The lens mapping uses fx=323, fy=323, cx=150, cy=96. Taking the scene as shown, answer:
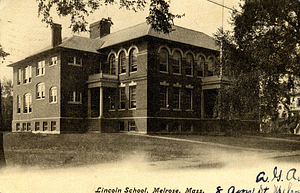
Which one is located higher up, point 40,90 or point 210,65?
point 210,65

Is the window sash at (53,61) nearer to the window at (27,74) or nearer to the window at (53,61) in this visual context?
the window at (53,61)

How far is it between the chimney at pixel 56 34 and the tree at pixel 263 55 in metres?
4.86

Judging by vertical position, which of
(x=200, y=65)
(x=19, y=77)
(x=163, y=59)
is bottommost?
(x=19, y=77)

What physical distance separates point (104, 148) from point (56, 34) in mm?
3126

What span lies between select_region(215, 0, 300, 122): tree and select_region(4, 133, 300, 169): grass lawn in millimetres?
1245

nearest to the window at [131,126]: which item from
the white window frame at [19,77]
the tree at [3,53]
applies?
the white window frame at [19,77]

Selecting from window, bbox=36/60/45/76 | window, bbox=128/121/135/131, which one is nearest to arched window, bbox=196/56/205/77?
window, bbox=128/121/135/131

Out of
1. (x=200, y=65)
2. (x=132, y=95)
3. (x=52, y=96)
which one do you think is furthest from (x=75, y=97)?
(x=200, y=65)

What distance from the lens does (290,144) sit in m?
11.3

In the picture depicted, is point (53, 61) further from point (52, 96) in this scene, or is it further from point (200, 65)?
point (200, 65)

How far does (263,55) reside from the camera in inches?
405

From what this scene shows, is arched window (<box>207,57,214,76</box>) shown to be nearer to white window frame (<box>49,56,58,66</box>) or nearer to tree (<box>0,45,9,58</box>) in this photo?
white window frame (<box>49,56,58,66</box>)

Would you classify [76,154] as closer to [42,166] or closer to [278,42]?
[42,166]

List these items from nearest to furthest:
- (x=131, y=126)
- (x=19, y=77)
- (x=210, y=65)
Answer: (x=19, y=77) → (x=131, y=126) → (x=210, y=65)
